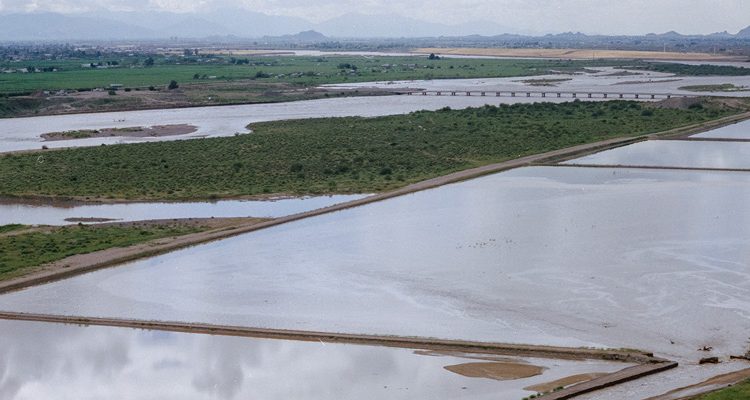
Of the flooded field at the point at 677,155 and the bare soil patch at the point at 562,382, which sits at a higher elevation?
the flooded field at the point at 677,155

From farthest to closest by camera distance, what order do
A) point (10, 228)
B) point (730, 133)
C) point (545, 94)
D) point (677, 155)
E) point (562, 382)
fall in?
1. point (545, 94)
2. point (730, 133)
3. point (677, 155)
4. point (10, 228)
5. point (562, 382)

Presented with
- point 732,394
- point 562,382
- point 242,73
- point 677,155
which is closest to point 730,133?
point 677,155

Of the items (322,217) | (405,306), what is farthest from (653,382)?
(322,217)

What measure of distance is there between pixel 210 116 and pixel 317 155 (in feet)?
67.4

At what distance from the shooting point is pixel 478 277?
19.2 m

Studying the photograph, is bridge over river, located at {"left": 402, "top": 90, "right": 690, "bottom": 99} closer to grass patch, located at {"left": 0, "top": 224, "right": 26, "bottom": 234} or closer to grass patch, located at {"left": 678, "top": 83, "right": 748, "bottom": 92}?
grass patch, located at {"left": 678, "top": 83, "right": 748, "bottom": 92}

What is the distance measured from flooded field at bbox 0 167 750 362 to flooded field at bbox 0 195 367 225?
170cm

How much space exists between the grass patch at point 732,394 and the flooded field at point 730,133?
101 ft

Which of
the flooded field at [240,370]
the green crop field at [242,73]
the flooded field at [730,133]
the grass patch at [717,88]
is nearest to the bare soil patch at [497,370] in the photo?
the flooded field at [240,370]

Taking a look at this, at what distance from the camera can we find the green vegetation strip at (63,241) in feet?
68.5

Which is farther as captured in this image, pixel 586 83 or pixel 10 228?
pixel 586 83

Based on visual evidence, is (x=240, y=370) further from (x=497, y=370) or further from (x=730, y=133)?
(x=730, y=133)

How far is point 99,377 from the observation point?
1437 cm

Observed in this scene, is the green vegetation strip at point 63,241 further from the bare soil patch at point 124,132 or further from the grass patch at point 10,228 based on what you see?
the bare soil patch at point 124,132
